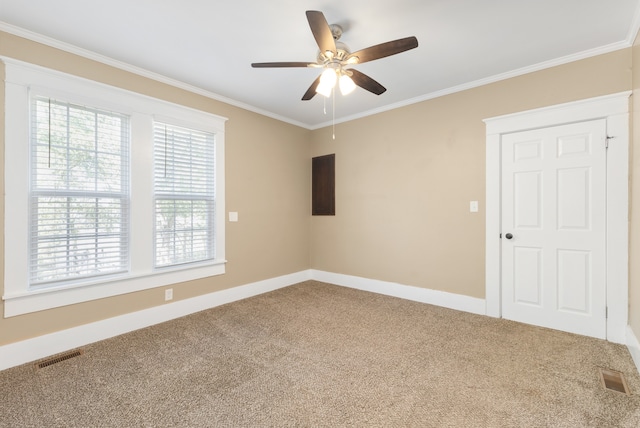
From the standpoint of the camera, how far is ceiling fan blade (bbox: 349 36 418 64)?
177 cm

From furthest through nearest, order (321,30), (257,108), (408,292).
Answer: (257,108) < (408,292) < (321,30)

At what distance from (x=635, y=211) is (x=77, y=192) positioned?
4.72m

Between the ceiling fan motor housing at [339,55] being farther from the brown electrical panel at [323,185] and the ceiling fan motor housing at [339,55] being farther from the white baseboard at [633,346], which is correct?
the white baseboard at [633,346]

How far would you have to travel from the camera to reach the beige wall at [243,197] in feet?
7.72

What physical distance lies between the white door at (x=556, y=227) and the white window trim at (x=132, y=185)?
336cm

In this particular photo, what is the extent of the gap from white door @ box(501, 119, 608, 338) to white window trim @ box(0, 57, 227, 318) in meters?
3.36

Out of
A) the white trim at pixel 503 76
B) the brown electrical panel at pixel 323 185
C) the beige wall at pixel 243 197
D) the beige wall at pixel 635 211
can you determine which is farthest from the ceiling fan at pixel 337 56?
the brown electrical panel at pixel 323 185

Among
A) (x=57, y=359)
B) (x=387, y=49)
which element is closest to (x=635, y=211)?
(x=387, y=49)

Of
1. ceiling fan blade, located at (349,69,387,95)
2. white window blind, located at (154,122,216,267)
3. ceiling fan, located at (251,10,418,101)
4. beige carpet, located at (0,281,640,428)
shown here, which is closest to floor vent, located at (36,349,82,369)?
beige carpet, located at (0,281,640,428)

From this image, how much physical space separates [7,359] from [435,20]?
4.17m

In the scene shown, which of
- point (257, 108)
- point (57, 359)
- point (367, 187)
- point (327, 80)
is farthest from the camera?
point (367, 187)

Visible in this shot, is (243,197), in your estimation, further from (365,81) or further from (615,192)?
(615,192)

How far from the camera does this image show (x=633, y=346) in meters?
2.19

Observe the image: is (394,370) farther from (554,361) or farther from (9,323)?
(9,323)
